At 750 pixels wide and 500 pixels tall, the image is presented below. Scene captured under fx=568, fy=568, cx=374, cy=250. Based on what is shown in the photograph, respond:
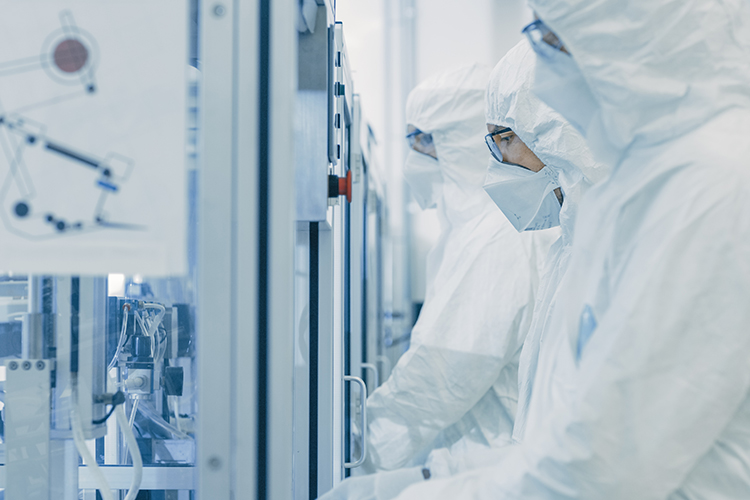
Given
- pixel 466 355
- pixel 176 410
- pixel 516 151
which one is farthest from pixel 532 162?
pixel 176 410

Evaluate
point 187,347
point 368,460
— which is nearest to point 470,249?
point 368,460

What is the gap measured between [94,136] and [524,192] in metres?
1.04

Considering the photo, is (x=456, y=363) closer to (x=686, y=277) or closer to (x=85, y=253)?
(x=686, y=277)

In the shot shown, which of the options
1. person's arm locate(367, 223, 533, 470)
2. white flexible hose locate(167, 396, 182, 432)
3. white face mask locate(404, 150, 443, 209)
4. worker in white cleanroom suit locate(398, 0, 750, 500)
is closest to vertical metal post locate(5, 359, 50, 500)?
white flexible hose locate(167, 396, 182, 432)

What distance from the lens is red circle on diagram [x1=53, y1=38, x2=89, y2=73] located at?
602 millimetres

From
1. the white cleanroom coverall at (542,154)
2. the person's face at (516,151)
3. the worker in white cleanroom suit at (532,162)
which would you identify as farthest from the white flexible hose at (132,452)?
the person's face at (516,151)

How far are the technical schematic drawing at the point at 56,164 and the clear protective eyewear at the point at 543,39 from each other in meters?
0.56

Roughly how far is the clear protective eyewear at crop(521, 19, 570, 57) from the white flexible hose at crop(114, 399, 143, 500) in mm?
794

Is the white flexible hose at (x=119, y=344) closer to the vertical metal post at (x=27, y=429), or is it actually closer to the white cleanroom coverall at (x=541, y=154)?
the vertical metal post at (x=27, y=429)

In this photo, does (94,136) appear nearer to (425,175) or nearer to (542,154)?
(542,154)

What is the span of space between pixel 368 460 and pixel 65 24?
144 cm

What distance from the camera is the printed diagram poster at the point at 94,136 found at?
0.60 meters

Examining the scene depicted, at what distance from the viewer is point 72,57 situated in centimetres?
60

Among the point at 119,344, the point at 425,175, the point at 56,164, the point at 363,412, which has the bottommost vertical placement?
the point at 363,412
